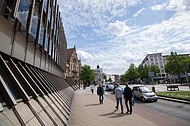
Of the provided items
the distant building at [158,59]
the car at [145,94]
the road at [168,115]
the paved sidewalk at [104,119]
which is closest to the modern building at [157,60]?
the distant building at [158,59]

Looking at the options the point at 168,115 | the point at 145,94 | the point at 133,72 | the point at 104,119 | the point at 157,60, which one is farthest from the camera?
the point at 157,60

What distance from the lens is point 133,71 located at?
73.6m

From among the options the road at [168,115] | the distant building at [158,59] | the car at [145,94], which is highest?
the distant building at [158,59]

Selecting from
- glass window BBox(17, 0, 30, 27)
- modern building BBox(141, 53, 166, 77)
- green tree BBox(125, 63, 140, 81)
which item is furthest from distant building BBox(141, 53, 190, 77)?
glass window BBox(17, 0, 30, 27)

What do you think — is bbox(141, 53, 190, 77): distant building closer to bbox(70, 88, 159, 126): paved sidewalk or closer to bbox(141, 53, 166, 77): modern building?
bbox(141, 53, 166, 77): modern building

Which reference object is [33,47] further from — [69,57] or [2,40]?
[69,57]

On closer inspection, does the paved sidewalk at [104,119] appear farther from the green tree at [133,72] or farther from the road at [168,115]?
the green tree at [133,72]

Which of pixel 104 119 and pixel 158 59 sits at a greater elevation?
pixel 158 59

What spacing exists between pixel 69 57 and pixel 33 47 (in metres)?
47.5

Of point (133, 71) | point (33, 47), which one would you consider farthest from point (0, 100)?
point (133, 71)

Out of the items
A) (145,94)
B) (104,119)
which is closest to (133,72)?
(145,94)

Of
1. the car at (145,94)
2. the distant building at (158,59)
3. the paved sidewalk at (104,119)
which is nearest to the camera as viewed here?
the paved sidewalk at (104,119)

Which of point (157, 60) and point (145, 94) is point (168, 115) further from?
point (157, 60)

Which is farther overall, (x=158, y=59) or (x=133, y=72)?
(x=158, y=59)
